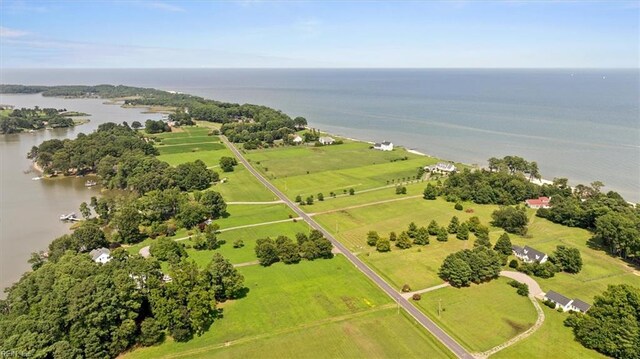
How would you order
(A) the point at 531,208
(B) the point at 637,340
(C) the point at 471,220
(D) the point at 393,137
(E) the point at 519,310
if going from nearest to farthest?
(B) the point at 637,340, (E) the point at 519,310, (C) the point at 471,220, (A) the point at 531,208, (D) the point at 393,137

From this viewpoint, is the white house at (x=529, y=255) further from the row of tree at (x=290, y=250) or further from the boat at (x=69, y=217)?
the boat at (x=69, y=217)

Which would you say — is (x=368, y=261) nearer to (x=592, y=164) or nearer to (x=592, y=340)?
(x=592, y=340)

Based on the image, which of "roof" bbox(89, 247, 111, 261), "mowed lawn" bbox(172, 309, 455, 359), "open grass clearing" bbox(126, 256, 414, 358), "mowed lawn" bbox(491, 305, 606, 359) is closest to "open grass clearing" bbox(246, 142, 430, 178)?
"open grass clearing" bbox(126, 256, 414, 358)

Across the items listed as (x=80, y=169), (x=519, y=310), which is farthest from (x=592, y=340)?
(x=80, y=169)

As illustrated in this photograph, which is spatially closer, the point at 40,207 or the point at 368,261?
the point at 368,261

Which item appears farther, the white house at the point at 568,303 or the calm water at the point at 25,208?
the calm water at the point at 25,208

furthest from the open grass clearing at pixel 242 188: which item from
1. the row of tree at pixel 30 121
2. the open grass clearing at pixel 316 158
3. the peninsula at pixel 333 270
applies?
the row of tree at pixel 30 121

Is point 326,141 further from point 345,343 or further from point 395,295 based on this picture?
point 345,343
